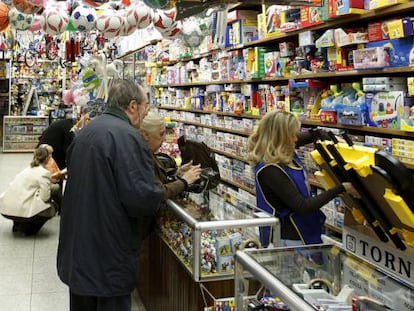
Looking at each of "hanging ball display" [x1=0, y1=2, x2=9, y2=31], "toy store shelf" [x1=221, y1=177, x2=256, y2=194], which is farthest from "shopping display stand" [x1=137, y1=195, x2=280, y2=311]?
"hanging ball display" [x1=0, y1=2, x2=9, y2=31]

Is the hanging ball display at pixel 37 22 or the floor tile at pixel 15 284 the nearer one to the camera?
the floor tile at pixel 15 284

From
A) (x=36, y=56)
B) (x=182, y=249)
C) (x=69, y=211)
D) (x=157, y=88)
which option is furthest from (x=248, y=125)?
(x=36, y=56)

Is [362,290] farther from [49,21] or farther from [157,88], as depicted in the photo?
[157,88]

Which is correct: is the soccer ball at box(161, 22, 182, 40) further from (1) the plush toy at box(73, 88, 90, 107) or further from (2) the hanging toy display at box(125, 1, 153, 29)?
(1) the plush toy at box(73, 88, 90, 107)

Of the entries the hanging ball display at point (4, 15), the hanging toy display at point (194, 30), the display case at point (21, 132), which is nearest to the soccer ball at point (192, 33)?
the hanging toy display at point (194, 30)

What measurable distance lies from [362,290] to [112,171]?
1.31 metres

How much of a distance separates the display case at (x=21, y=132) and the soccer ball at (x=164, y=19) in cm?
1081

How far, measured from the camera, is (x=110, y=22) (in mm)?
5629

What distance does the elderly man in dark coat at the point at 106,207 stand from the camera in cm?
257

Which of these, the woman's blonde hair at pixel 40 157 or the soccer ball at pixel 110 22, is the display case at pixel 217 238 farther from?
the woman's blonde hair at pixel 40 157

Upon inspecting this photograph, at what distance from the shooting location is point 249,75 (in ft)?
17.3

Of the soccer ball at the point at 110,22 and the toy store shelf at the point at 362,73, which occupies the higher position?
the soccer ball at the point at 110,22

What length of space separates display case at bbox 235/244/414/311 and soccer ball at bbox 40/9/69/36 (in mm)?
4369

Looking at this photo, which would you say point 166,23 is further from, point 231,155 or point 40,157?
point 40,157
